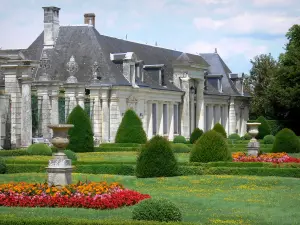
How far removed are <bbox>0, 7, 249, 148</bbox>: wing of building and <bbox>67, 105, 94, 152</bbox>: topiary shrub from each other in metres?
2.60

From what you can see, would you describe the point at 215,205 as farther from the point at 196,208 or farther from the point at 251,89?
the point at 251,89

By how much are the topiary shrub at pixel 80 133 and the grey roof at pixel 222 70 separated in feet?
100

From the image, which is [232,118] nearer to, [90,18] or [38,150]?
[90,18]

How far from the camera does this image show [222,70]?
7238 cm

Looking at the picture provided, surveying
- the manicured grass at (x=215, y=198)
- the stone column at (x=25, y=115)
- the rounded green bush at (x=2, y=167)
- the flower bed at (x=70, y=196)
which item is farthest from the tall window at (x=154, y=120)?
the flower bed at (x=70, y=196)

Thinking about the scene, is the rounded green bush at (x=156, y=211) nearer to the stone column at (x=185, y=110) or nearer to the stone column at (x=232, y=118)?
the stone column at (x=185, y=110)

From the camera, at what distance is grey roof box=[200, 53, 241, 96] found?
7106 centimetres

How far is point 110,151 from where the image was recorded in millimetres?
40562

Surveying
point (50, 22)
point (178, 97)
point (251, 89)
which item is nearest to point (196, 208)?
point (50, 22)

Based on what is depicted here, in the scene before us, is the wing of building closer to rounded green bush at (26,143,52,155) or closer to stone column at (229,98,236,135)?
stone column at (229,98,236,135)

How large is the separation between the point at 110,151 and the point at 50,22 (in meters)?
15.2

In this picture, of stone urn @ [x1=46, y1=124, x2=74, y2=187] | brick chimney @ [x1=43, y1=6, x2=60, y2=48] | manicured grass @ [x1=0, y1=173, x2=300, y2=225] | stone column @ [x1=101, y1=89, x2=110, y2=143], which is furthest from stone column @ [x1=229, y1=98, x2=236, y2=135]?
stone urn @ [x1=46, y1=124, x2=74, y2=187]

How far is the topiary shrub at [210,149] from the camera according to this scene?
27781 mm

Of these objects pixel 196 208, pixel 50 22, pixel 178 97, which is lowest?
pixel 196 208
